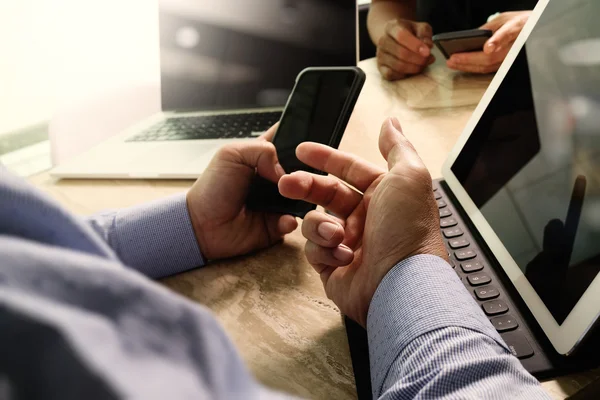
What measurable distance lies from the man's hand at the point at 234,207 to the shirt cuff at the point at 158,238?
1 cm

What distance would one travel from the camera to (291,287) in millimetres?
389

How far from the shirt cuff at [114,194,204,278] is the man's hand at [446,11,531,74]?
56 cm

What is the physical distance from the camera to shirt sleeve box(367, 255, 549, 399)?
240mm

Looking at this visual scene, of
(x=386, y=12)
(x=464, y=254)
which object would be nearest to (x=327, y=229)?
(x=464, y=254)

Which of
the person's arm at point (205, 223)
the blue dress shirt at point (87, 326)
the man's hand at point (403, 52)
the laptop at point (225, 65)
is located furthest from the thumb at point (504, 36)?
the blue dress shirt at point (87, 326)

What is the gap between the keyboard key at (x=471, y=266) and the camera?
1.17ft

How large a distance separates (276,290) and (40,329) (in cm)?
30

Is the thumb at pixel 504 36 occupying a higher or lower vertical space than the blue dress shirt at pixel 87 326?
higher

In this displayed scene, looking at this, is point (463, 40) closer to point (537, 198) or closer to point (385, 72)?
point (385, 72)

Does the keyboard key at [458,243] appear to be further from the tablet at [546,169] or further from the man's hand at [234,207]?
the man's hand at [234,207]

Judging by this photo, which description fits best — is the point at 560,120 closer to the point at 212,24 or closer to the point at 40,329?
the point at 40,329

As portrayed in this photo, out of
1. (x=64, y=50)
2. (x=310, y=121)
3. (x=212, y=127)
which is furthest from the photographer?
(x=64, y=50)

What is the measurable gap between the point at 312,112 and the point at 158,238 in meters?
0.22

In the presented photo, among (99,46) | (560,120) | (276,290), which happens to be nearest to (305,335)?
(276,290)
